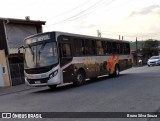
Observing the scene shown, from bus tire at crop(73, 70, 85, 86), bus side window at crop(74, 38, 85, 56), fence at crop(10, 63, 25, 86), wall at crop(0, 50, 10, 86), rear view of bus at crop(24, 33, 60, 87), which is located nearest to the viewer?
rear view of bus at crop(24, 33, 60, 87)

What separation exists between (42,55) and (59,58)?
93 cm

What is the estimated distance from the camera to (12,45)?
107 feet

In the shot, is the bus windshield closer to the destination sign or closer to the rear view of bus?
the rear view of bus

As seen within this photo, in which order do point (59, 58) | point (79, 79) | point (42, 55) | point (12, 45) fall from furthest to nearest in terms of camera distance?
point (12, 45), point (79, 79), point (42, 55), point (59, 58)

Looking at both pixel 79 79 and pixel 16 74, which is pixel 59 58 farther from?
pixel 16 74

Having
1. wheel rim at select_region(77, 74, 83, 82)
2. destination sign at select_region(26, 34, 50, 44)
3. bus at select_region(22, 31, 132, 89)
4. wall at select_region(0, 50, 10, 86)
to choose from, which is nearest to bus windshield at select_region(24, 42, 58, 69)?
bus at select_region(22, 31, 132, 89)

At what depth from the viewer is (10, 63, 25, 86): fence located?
2766 centimetres

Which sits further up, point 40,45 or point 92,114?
point 40,45

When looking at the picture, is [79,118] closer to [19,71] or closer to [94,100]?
[94,100]

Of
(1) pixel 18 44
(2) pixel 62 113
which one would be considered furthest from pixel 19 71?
(2) pixel 62 113

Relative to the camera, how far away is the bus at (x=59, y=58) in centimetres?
1739

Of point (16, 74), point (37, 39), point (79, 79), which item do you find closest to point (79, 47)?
point (79, 79)

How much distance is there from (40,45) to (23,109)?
6.81 metres

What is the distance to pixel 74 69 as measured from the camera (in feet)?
62.1
